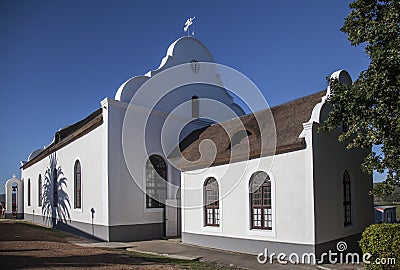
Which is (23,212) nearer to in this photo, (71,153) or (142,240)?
(71,153)

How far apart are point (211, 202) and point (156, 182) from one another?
4.66m

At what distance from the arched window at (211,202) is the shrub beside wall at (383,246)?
681 cm

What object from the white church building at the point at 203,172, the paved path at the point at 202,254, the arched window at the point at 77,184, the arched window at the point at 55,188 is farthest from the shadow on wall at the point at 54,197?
the paved path at the point at 202,254

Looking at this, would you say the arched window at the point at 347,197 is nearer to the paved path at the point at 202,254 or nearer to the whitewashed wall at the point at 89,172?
the paved path at the point at 202,254

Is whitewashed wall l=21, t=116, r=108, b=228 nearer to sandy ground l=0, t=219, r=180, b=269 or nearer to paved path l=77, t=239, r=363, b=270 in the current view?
paved path l=77, t=239, r=363, b=270

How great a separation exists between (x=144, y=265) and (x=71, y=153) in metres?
13.1

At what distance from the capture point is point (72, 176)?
74.9 ft

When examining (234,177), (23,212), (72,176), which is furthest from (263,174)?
(23,212)

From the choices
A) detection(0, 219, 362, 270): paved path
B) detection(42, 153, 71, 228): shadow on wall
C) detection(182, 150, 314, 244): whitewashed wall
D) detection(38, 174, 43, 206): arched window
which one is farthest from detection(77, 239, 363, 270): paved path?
detection(38, 174, 43, 206): arched window

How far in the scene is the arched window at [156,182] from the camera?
20.3 m

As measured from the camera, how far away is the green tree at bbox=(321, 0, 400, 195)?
406 inches

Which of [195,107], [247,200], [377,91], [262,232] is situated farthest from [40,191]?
[377,91]

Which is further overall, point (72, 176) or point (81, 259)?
point (72, 176)

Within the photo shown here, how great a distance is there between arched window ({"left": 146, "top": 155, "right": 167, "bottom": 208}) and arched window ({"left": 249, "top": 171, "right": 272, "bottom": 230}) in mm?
6773
